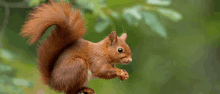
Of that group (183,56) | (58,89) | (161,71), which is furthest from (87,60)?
(183,56)

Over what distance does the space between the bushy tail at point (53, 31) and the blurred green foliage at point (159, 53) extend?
2.83ft

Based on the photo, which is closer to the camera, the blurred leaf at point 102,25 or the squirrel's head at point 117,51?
the squirrel's head at point 117,51

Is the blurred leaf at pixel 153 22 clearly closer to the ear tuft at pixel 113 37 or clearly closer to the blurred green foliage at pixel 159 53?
the blurred green foliage at pixel 159 53

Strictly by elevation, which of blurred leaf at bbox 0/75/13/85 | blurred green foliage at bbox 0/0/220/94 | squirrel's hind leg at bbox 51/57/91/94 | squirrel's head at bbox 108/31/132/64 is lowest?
squirrel's hind leg at bbox 51/57/91/94

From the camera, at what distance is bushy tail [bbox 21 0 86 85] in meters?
1.19

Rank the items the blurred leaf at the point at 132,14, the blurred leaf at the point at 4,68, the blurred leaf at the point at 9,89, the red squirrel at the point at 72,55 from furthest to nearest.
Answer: the blurred leaf at the point at 4,68, the blurred leaf at the point at 9,89, the blurred leaf at the point at 132,14, the red squirrel at the point at 72,55

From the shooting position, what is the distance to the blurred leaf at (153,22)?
1995mm

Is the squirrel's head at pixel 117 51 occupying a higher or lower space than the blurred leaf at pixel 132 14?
lower

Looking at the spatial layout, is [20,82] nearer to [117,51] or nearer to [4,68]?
[4,68]

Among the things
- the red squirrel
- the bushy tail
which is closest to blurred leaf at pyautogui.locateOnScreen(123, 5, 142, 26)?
the red squirrel

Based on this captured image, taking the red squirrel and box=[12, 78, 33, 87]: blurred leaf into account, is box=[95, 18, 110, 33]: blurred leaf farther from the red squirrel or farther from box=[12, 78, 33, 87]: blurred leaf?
box=[12, 78, 33, 87]: blurred leaf

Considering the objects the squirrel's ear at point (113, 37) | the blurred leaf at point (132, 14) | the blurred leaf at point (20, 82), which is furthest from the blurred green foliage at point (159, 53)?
the squirrel's ear at point (113, 37)

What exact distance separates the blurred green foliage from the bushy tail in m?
0.86

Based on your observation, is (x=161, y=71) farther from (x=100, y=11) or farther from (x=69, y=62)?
(x=69, y=62)
